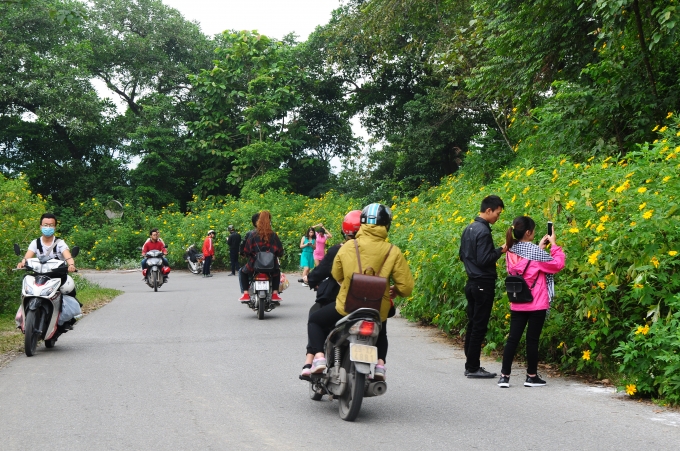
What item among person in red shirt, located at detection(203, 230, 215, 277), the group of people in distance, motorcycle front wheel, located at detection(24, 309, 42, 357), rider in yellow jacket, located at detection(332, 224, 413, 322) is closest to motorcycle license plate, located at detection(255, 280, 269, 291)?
the group of people in distance

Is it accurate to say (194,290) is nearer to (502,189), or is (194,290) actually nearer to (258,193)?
(502,189)

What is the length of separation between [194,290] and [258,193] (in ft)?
66.2

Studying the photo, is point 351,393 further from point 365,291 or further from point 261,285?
point 261,285

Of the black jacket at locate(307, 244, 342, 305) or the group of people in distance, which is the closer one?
the group of people in distance

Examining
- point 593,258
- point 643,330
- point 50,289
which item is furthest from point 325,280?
point 50,289

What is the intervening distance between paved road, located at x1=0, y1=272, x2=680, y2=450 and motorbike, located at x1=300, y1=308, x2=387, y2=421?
22 centimetres

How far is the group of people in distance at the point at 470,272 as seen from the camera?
657 centimetres

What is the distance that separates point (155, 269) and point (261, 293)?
28.7ft

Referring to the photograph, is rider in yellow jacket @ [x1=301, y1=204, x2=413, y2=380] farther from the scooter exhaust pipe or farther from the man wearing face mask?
the man wearing face mask

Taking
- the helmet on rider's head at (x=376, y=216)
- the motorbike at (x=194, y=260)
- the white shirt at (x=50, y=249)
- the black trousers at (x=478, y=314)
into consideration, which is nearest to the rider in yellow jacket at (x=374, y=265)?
the helmet on rider's head at (x=376, y=216)

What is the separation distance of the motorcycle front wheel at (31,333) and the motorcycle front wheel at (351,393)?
5.07 metres

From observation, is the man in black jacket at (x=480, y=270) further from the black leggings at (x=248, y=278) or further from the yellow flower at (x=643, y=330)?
the black leggings at (x=248, y=278)

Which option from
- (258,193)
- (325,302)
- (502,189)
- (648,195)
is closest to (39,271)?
(325,302)

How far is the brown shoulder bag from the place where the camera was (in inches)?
250
